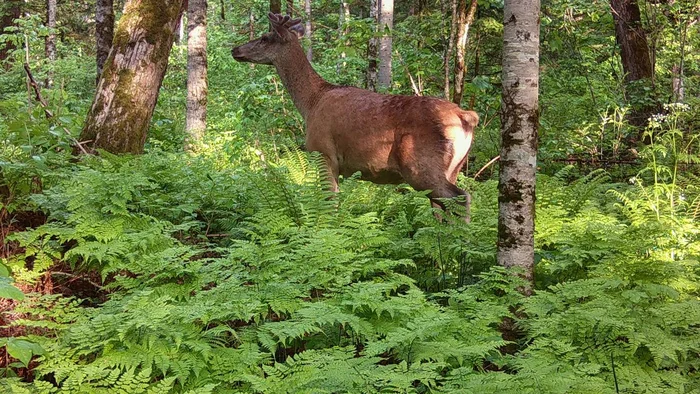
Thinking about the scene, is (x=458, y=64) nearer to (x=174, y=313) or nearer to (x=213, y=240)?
(x=213, y=240)

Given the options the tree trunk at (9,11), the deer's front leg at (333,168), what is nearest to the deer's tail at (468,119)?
the deer's front leg at (333,168)

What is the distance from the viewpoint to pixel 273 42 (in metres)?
8.31

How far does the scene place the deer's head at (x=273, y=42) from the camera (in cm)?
827

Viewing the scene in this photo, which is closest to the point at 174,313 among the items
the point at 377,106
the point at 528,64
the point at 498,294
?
Answer: the point at 498,294

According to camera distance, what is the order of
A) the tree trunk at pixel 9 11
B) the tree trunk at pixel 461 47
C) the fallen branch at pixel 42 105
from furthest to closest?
the tree trunk at pixel 9 11
the tree trunk at pixel 461 47
the fallen branch at pixel 42 105

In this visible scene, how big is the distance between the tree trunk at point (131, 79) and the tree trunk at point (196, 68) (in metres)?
4.83

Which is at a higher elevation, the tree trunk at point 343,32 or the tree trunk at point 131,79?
the tree trunk at point 343,32

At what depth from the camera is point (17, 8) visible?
24.0 meters

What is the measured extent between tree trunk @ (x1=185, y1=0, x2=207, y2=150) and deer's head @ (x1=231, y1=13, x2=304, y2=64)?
3.31m

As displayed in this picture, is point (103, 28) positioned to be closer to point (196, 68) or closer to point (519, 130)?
point (196, 68)

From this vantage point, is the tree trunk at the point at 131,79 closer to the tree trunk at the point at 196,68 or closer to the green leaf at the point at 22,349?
the green leaf at the point at 22,349

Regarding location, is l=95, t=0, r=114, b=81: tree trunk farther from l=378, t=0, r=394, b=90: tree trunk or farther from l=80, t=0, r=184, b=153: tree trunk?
l=378, t=0, r=394, b=90: tree trunk

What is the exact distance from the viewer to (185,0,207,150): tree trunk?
1153cm

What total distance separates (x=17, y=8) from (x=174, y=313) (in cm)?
2595
